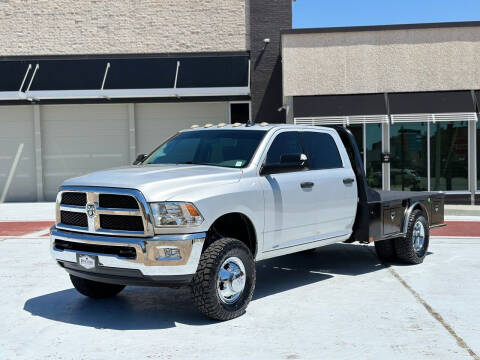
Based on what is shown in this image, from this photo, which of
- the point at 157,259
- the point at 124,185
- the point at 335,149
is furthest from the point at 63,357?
the point at 335,149

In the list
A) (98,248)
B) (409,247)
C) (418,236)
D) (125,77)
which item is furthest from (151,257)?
(125,77)

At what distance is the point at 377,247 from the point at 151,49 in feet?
51.7

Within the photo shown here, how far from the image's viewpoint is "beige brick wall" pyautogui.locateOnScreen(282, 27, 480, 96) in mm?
19047

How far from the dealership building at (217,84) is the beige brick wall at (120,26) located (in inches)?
1.5

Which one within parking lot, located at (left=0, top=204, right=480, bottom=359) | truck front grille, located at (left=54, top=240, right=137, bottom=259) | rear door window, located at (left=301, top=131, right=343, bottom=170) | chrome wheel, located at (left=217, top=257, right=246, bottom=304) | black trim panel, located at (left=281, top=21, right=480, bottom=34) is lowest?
parking lot, located at (left=0, top=204, right=480, bottom=359)

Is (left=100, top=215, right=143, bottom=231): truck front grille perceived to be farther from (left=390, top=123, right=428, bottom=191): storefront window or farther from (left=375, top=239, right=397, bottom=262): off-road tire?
(left=390, top=123, right=428, bottom=191): storefront window

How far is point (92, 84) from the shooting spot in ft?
68.9

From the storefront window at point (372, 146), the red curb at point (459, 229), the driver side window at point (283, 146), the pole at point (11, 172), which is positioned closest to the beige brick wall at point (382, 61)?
the storefront window at point (372, 146)

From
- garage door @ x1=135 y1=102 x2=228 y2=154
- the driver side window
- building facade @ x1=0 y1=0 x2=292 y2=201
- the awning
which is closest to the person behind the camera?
the driver side window

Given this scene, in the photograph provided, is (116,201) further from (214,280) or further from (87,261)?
(214,280)

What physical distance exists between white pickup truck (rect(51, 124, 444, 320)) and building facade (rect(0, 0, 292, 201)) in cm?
1448

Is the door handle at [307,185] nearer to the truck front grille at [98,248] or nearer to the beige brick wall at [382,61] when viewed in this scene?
the truck front grille at [98,248]

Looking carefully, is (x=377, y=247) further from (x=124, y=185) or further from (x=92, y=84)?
(x=92, y=84)

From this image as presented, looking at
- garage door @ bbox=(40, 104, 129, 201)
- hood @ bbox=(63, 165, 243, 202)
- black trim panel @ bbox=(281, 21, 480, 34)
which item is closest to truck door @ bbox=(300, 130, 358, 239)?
hood @ bbox=(63, 165, 243, 202)
